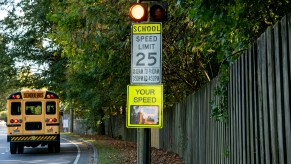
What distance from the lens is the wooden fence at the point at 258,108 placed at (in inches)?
179

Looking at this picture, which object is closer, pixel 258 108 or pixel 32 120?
pixel 258 108

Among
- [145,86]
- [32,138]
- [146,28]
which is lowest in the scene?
[32,138]

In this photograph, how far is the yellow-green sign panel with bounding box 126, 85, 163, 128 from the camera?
6.91 m

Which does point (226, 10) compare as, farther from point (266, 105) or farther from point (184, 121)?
point (184, 121)

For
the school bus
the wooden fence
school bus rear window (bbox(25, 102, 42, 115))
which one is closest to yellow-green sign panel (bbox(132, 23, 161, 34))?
the wooden fence

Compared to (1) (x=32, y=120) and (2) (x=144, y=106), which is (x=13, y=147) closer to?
(1) (x=32, y=120)

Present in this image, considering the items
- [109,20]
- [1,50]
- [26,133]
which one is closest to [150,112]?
[109,20]

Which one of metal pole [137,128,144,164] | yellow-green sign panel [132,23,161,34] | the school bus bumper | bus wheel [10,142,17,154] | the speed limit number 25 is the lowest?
bus wheel [10,142,17,154]

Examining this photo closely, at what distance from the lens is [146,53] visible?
705 centimetres

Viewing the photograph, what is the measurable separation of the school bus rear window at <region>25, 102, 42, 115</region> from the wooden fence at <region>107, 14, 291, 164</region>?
476 inches

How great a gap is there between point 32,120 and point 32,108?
550mm

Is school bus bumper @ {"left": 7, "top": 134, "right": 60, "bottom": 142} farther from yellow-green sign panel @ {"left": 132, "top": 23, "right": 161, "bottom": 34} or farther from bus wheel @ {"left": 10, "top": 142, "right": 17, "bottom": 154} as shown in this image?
yellow-green sign panel @ {"left": 132, "top": 23, "right": 161, "bottom": 34}

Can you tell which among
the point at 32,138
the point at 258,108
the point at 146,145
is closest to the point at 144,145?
the point at 146,145

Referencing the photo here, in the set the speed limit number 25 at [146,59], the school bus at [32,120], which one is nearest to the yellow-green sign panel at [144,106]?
the speed limit number 25 at [146,59]
